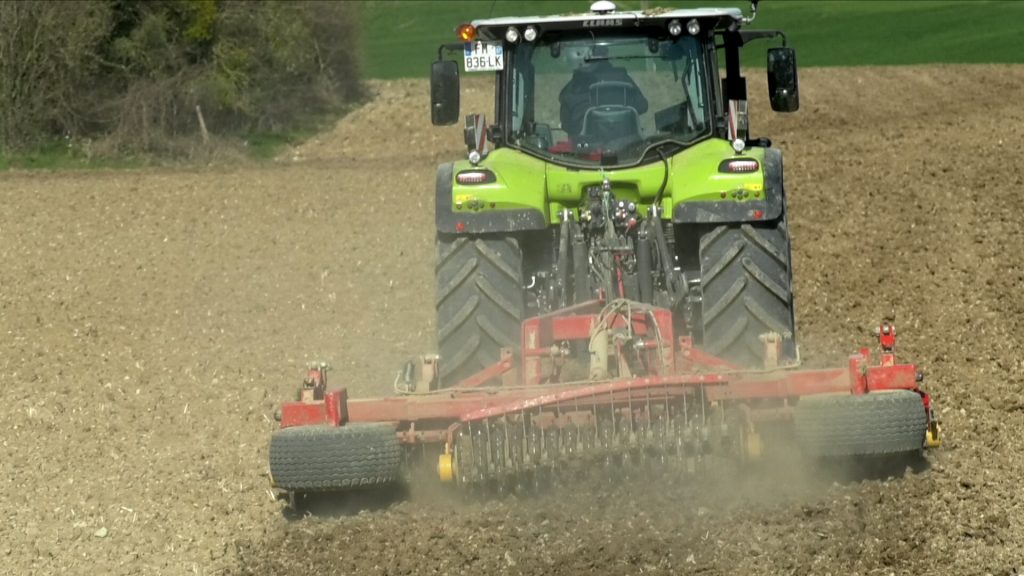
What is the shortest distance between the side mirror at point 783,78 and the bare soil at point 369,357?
1648 mm

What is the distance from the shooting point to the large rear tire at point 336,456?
6.05 metres

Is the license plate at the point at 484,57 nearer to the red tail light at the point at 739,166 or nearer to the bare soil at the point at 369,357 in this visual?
the red tail light at the point at 739,166

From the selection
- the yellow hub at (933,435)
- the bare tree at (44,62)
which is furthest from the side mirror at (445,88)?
the bare tree at (44,62)

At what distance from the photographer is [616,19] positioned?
7.27 m

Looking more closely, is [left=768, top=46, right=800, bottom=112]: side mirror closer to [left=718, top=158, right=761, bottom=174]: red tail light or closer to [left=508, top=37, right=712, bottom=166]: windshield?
[left=508, top=37, right=712, bottom=166]: windshield

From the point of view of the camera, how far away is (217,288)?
40.4 feet

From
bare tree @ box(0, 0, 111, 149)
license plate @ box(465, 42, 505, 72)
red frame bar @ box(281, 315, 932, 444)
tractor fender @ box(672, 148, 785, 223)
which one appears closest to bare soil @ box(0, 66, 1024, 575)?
red frame bar @ box(281, 315, 932, 444)

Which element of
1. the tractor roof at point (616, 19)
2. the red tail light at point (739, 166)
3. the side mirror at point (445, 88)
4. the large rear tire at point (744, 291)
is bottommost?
the large rear tire at point (744, 291)

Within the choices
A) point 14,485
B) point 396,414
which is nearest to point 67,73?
point 14,485

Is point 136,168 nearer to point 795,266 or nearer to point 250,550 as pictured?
point 795,266

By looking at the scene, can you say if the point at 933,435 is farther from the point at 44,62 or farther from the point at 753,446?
the point at 44,62

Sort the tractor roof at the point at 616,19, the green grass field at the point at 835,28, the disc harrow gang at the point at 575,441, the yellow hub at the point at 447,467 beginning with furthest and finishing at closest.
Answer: the green grass field at the point at 835,28
the tractor roof at the point at 616,19
the yellow hub at the point at 447,467
the disc harrow gang at the point at 575,441

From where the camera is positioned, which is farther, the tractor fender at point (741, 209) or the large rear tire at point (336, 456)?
the tractor fender at point (741, 209)

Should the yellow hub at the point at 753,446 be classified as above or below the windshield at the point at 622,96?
below
